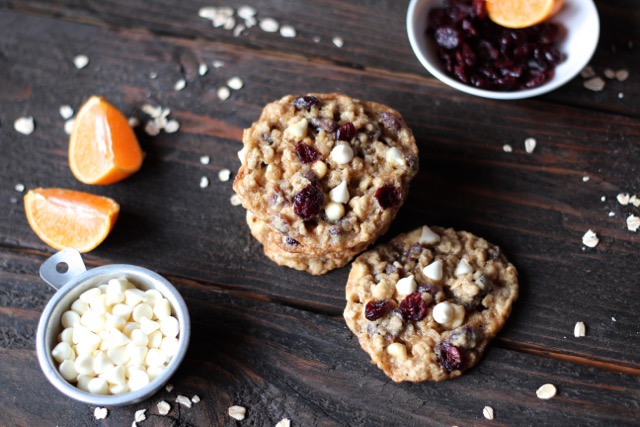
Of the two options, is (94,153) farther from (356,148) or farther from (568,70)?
(568,70)

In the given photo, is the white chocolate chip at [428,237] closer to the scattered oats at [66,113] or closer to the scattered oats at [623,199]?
the scattered oats at [623,199]

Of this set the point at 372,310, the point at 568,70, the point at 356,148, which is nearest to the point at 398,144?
the point at 356,148

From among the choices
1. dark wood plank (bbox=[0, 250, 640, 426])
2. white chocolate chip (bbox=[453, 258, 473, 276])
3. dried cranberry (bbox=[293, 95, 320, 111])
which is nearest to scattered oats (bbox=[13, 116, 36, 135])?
dark wood plank (bbox=[0, 250, 640, 426])

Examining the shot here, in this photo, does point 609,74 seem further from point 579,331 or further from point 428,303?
point 428,303

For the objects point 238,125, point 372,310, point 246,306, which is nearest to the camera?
point 372,310

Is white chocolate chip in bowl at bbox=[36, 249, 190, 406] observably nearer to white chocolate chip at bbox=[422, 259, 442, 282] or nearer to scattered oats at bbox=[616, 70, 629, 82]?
white chocolate chip at bbox=[422, 259, 442, 282]
